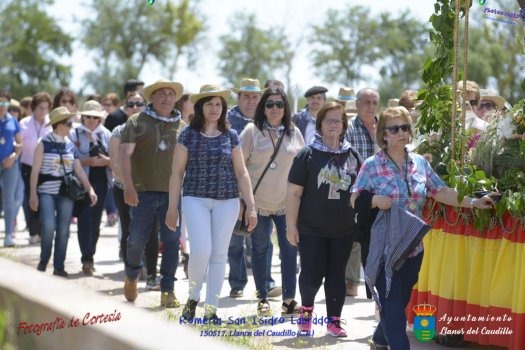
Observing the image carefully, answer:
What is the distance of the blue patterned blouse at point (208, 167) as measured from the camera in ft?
26.1

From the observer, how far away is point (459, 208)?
7164 mm

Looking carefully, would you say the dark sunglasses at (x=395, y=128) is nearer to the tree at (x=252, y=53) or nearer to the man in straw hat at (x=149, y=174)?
the man in straw hat at (x=149, y=174)

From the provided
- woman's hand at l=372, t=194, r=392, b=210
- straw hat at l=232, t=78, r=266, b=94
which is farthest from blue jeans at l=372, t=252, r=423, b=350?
straw hat at l=232, t=78, r=266, b=94

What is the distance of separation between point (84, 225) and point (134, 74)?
6150 centimetres

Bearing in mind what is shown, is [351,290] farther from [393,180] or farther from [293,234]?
[393,180]

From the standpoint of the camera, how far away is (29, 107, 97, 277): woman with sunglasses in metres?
10.8

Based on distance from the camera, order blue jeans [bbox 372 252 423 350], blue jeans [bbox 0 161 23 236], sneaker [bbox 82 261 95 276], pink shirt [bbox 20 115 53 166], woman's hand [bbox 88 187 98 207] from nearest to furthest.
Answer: blue jeans [bbox 372 252 423 350] < woman's hand [bbox 88 187 98 207] < sneaker [bbox 82 261 95 276] < blue jeans [bbox 0 161 23 236] < pink shirt [bbox 20 115 53 166]

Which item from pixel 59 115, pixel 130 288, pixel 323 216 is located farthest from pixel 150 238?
pixel 323 216

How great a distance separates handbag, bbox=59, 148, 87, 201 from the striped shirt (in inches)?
1.5

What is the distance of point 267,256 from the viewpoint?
9.21 m

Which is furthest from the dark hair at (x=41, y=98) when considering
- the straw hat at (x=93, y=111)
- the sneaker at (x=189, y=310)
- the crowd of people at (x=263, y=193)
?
the sneaker at (x=189, y=310)

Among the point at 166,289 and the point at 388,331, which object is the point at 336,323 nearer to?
the point at 388,331

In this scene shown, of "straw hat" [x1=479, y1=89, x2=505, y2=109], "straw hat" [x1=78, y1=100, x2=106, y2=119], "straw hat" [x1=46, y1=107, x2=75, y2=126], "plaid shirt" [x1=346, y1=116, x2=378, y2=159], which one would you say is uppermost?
"straw hat" [x1=479, y1=89, x2=505, y2=109]

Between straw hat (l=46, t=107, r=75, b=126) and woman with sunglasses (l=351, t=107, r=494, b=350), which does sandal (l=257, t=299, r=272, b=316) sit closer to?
woman with sunglasses (l=351, t=107, r=494, b=350)
